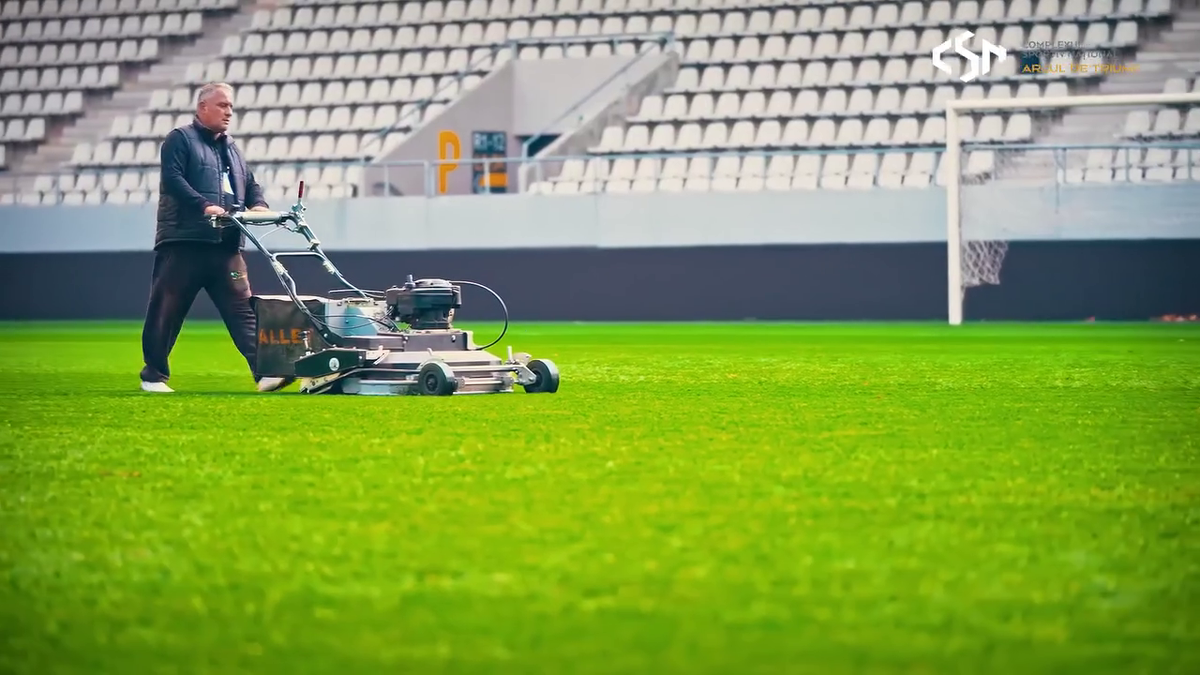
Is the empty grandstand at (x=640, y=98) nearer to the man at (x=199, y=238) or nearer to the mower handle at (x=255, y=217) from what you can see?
the man at (x=199, y=238)

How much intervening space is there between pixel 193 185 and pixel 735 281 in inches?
528

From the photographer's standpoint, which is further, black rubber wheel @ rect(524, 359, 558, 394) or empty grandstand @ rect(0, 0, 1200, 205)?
empty grandstand @ rect(0, 0, 1200, 205)

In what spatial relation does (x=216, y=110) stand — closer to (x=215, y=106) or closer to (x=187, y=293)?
(x=215, y=106)

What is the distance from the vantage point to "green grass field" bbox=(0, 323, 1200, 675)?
3084mm

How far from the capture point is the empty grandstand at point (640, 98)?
2175 cm

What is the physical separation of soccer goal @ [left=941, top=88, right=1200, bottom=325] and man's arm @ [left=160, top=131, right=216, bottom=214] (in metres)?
10.9

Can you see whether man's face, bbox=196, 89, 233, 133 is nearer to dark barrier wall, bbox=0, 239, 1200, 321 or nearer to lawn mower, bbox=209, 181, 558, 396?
lawn mower, bbox=209, 181, 558, 396

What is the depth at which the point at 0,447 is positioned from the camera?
6512 mm

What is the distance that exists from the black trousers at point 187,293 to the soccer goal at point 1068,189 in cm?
1064

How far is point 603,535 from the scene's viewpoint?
427 cm

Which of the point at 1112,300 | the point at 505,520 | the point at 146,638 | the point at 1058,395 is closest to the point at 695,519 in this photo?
the point at 505,520
